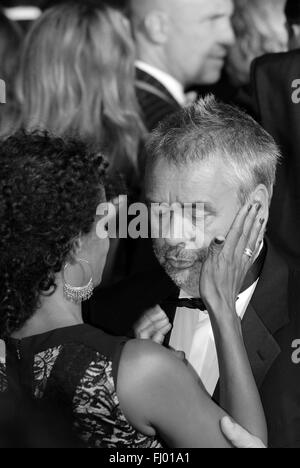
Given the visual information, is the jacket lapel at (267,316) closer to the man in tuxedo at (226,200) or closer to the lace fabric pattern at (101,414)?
the man in tuxedo at (226,200)

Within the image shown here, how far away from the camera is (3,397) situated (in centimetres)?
195

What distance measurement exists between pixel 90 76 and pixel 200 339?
1771 millimetres

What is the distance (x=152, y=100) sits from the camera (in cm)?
408

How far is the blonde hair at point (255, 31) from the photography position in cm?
409

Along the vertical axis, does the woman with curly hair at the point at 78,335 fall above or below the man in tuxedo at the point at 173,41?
below

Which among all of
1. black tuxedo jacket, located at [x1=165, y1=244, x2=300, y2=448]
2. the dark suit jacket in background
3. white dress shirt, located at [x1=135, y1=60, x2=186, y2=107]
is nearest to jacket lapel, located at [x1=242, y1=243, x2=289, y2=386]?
black tuxedo jacket, located at [x1=165, y1=244, x2=300, y2=448]

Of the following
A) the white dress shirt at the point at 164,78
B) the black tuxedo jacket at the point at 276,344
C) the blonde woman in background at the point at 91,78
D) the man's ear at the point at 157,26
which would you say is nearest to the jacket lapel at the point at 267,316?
the black tuxedo jacket at the point at 276,344

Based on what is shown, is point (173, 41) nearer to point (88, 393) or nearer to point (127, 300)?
point (127, 300)

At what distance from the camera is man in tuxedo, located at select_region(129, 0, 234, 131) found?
13.5ft

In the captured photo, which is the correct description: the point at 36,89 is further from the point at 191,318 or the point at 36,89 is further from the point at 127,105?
Answer: the point at 191,318

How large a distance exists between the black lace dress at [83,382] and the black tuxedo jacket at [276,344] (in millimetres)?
398

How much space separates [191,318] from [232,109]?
0.62 meters

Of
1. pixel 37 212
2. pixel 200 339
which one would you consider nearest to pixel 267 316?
pixel 200 339

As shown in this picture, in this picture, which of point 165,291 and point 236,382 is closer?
point 236,382
